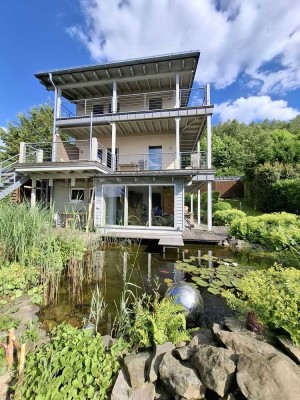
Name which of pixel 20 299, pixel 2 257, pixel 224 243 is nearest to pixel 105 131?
pixel 224 243

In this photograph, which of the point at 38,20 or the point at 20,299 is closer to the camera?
the point at 20,299

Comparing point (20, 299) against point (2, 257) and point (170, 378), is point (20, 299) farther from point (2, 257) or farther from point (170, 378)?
point (170, 378)

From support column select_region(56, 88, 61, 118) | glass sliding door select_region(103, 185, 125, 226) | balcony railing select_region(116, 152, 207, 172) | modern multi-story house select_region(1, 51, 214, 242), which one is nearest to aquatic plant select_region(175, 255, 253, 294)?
modern multi-story house select_region(1, 51, 214, 242)

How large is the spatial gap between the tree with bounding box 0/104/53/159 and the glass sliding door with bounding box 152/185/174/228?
17531 millimetres

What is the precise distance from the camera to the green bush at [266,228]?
7.29m

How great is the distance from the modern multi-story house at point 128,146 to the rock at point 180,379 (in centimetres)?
758

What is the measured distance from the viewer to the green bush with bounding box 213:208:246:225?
458 inches

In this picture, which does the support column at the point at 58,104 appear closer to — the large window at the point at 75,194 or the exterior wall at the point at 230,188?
the large window at the point at 75,194

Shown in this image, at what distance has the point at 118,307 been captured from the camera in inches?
153

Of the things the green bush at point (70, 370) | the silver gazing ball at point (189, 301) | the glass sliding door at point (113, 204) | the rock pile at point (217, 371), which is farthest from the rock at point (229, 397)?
the glass sliding door at point (113, 204)

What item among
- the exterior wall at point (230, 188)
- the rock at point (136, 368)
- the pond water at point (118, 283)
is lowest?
the pond water at point (118, 283)

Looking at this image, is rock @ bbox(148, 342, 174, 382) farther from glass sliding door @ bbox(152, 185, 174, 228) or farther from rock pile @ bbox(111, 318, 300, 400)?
glass sliding door @ bbox(152, 185, 174, 228)

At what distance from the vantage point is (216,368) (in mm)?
→ 1679

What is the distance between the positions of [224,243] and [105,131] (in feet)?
31.0
